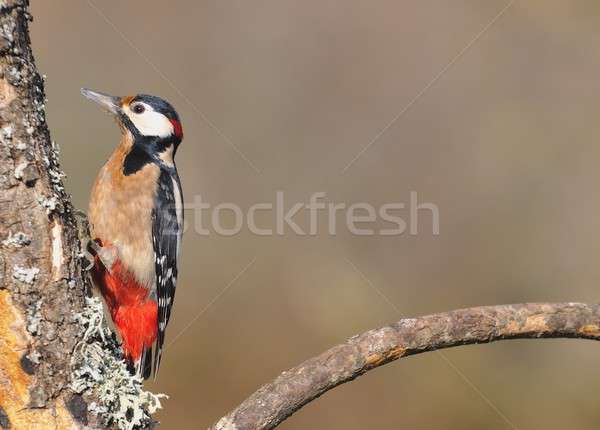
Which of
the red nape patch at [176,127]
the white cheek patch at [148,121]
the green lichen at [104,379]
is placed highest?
the red nape patch at [176,127]

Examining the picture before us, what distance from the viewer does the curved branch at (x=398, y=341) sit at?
79.8 inches

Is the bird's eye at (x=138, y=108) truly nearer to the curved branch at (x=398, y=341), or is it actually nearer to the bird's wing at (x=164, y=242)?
the bird's wing at (x=164, y=242)

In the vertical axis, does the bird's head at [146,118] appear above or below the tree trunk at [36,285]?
above

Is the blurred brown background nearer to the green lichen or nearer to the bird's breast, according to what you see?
the bird's breast

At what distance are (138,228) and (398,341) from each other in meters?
1.80

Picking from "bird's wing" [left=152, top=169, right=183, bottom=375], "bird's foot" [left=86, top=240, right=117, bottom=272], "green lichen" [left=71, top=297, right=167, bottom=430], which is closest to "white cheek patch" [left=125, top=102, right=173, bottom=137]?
"bird's wing" [left=152, top=169, right=183, bottom=375]

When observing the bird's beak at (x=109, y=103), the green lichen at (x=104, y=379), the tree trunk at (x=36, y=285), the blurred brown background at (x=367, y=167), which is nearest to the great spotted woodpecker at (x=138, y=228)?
the bird's beak at (x=109, y=103)

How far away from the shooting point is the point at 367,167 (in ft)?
24.2

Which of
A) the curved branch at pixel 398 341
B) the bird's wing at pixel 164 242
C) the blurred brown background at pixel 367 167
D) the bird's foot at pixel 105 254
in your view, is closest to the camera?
the curved branch at pixel 398 341

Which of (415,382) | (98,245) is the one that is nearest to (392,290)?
(415,382)

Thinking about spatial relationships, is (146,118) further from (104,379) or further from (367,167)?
(367,167)

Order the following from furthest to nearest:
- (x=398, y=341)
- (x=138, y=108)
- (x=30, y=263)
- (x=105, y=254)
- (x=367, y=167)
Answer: (x=367, y=167)
(x=138, y=108)
(x=105, y=254)
(x=398, y=341)
(x=30, y=263)

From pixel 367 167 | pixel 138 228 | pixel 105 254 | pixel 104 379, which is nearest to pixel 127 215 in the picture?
pixel 138 228

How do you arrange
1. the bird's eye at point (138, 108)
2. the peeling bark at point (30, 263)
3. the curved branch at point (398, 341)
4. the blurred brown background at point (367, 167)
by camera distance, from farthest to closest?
the blurred brown background at point (367, 167) < the bird's eye at point (138, 108) < the curved branch at point (398, 341) < the peeling bark at point (30, 263)
